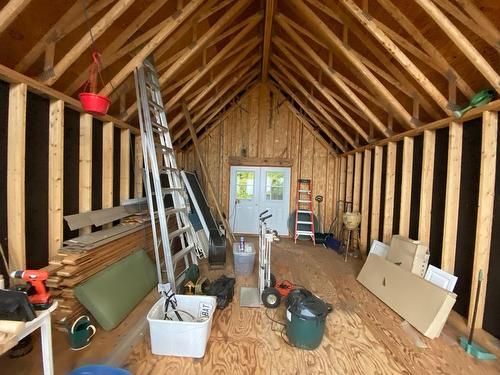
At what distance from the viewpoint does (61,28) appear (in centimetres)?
208

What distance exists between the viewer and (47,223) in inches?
94.5

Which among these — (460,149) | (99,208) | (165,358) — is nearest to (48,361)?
(165,358)

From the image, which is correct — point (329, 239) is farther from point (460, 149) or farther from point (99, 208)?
point (99, 208)

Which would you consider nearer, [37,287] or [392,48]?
[37,287]

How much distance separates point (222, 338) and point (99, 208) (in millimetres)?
2208

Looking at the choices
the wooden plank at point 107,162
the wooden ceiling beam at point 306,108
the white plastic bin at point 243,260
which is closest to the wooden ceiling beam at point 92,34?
the wooden plank at point 107,162

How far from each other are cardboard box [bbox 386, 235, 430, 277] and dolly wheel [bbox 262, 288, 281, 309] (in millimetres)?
1590

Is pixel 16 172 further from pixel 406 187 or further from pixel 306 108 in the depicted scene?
pixel 306 108

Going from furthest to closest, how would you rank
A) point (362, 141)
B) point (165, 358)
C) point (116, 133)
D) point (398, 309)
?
point (362, 141) < point (116, 133) < point (398, 309) < point (165, 358)

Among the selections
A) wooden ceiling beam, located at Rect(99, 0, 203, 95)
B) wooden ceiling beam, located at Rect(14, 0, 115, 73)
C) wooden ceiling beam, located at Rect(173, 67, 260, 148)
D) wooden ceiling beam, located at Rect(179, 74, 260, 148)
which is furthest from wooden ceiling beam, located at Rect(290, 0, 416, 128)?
wooden ceiling beam, located at Rect(179, 74, 260, 148)

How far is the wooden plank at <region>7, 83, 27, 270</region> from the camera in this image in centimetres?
199

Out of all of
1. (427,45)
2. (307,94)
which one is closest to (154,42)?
(427,45)

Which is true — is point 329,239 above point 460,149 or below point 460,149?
below

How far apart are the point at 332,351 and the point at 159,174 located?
7.65 feet
